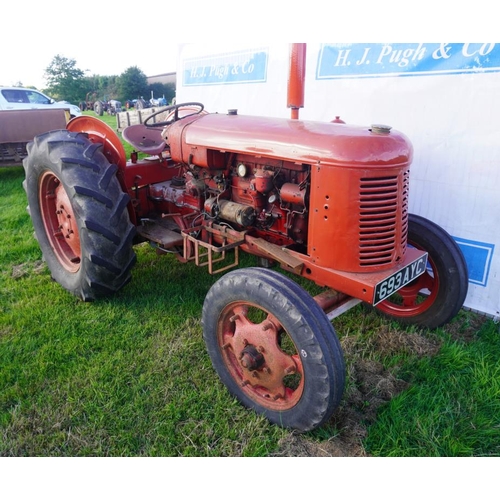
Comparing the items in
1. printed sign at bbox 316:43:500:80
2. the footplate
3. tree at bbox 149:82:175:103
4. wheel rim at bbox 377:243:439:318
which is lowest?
wheel rim at bbox 377:243:439:318

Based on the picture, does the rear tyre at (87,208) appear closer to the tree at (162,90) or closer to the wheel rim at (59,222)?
the wheel rim at (59,222)

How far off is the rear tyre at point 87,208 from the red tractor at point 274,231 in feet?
0.03

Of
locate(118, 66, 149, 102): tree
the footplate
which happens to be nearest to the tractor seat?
the footplate

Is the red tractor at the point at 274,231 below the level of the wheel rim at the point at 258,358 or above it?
above

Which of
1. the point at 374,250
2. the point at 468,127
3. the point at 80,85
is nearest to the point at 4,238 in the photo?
the point at 374,250

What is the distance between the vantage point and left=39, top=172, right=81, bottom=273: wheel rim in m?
3.51

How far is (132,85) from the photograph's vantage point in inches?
1437

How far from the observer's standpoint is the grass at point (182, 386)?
220cm

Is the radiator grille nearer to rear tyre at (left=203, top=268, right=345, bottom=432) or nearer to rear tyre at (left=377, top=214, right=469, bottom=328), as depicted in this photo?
rear tyre at (left=203, top=268, right=345, bottom=432)

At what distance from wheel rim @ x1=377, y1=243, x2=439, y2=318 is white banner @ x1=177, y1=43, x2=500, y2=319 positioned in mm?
633

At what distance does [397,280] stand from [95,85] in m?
42.4

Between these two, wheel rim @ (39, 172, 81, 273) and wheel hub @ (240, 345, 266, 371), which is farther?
wheel rim @ (39, 172, 81, 273)

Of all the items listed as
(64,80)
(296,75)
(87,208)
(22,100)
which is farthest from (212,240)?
(64,80)

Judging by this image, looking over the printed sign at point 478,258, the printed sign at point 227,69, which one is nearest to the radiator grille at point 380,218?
the printed sign at point 478,258
